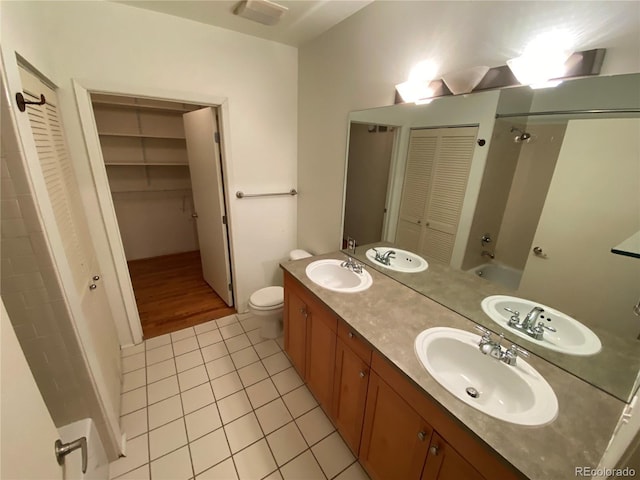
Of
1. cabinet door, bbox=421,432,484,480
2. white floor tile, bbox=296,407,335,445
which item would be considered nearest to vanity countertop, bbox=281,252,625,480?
cabinet door, bbox=421,432,484,480

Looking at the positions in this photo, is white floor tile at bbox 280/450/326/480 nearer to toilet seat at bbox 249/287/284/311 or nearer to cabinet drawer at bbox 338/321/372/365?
cabinet drawer at bbox 338/321/372/365

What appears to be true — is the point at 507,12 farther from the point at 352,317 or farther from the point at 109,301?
the point at 109,301

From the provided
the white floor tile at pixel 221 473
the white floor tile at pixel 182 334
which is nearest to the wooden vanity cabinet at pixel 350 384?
the white floor tile at pixel 221 473

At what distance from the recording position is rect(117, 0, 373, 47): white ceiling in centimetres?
159

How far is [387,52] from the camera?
1545 millimetres

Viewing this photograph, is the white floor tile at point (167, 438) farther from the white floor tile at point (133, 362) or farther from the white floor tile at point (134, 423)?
the white floor tile at point (133, 362)

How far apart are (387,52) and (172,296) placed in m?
3.03

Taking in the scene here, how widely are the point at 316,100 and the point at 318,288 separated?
5.24 feet

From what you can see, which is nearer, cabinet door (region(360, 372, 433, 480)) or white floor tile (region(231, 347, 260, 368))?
cabinet door (region(360, 372, 433, 480))

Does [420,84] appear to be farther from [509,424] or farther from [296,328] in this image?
[296,328]

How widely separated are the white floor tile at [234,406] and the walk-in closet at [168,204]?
3.29 feet

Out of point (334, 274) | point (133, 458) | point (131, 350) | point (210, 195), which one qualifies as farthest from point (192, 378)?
point (210, 195)

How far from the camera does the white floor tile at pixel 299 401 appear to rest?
65.1 inches

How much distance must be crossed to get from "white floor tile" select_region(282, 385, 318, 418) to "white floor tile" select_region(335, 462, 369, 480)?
1.31ft
